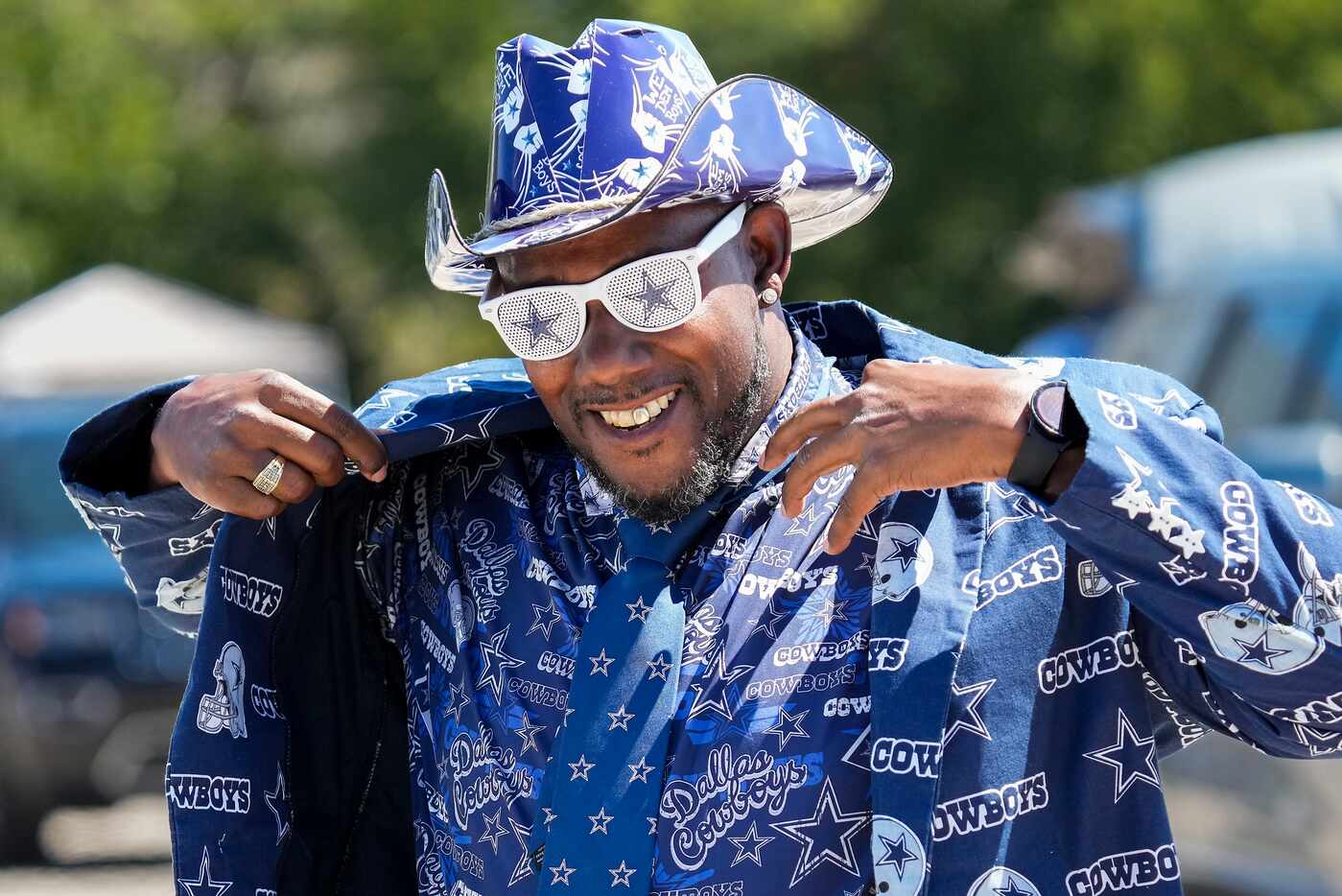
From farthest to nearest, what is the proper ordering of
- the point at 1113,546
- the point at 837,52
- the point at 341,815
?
the point at 837,52
the point at 341,815
the point at 1113,546

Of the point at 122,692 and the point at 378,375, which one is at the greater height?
the point at 122,692

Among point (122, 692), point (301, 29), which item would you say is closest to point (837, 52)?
point (301, 29)

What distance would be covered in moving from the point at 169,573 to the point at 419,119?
14.8 m

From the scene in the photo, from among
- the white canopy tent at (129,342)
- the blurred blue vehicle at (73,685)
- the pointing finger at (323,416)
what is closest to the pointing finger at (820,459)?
the pointing finger at (323,416)

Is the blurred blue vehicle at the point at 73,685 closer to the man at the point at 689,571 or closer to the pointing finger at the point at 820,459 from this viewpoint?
the man at the point at 689,571

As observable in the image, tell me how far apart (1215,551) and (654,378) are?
2.70ft

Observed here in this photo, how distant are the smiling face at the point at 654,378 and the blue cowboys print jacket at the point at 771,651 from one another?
0.31ft

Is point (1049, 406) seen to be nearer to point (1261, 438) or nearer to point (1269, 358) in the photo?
point (1261, 438)

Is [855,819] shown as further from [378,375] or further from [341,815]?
[378,375]

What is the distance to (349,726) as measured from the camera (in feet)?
9.06

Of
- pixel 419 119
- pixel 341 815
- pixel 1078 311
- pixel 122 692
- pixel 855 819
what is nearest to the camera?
pixel 855 819

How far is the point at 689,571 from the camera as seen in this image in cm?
258

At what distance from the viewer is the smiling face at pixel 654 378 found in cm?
252

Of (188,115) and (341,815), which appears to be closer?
(341,815)
